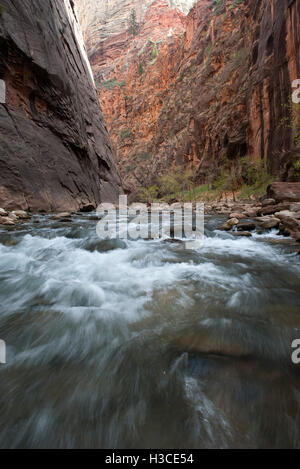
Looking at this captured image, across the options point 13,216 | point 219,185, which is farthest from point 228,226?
point 219,185

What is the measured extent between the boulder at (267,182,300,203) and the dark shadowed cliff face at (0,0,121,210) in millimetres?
9257

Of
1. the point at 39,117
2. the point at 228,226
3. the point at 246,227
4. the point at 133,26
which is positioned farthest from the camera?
the point at 133,26

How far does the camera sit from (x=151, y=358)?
1283 mm

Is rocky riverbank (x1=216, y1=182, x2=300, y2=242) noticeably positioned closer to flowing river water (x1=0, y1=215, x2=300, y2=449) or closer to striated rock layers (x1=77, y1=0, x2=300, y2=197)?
striated rock layers (x1=77, y1=0, x2=300, y2=197)

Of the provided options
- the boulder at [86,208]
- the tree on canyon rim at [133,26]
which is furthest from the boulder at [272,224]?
the tree on canyon rim at [133,26]

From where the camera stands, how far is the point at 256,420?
0.90 meters

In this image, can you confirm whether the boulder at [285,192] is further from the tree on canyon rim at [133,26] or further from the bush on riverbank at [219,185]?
the tree on canyon rim at [133,26]

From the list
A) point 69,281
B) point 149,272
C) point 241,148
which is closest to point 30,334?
point 69,281

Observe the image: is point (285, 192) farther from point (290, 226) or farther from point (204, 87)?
point (204, 87)

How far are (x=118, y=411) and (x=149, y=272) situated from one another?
5.90ft

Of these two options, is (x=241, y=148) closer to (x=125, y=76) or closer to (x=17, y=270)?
(x=17, y=270)

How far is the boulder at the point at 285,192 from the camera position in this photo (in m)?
7.34

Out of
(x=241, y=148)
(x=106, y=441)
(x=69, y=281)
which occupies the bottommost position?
(x=106, y=441)

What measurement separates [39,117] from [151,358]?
1154 centimetres
